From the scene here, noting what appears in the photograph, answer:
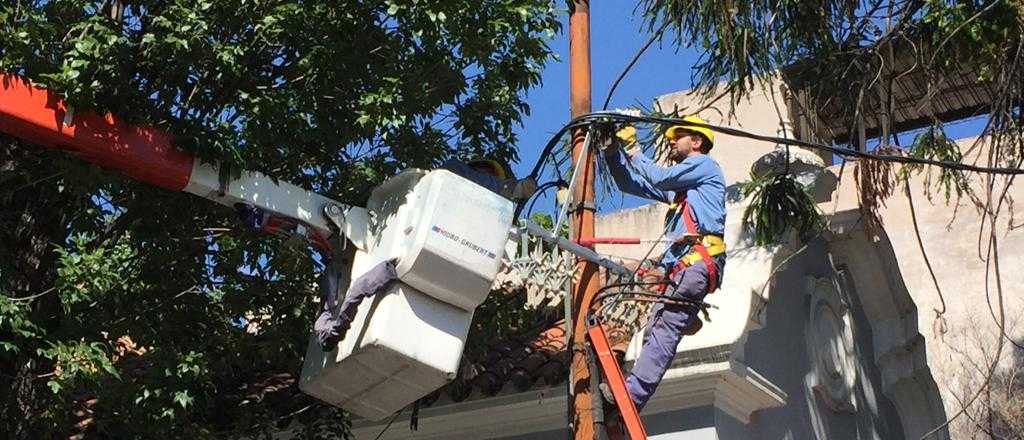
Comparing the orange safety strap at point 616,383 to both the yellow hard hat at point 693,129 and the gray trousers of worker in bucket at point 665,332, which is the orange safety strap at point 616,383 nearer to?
the gray trousers of worker in bucket at point 665,332

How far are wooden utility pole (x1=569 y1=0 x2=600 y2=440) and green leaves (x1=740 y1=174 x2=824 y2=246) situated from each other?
3.10 m

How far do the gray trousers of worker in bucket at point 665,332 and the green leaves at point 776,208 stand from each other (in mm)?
2628

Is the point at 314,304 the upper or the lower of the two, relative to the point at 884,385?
lower

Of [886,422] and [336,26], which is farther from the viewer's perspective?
[886,422]

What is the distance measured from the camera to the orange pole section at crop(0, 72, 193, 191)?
8320 millimetres

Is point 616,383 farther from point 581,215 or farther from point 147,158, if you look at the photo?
point 147,158

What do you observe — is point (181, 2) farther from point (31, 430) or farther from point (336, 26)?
point (31, 430)

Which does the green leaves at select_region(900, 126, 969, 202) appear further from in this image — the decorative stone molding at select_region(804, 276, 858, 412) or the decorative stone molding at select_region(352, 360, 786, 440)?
the decorative stone molding at select_region(804, 276, 858, 412)

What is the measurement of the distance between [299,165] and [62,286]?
174 cm

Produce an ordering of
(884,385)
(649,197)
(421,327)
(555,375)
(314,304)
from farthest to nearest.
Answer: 1. (884,385)
2. (555,375)
3. (314,304)
4. (649,197)
5. (421,327)

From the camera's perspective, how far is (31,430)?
29.6 feet

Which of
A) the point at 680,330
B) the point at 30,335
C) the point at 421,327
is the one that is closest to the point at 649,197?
the point at 680,330

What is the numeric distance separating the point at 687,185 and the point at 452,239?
5.00ft

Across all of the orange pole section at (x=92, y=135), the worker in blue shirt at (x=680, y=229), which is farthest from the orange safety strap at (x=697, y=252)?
the orange pole section at (x=92, y=135)
